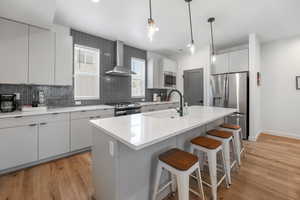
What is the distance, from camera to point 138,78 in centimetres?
457

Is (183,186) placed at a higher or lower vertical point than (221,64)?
lower

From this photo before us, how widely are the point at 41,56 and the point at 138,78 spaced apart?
8.77 feet

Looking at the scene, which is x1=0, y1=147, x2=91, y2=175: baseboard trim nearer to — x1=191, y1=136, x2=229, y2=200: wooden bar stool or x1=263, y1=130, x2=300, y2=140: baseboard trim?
x1=191, y1=136, x2=229, y2=200: wooden bar stool

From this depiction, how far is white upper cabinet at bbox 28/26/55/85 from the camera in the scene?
237 centimetres

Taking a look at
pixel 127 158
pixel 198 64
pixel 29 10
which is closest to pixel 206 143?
pixel 127 158

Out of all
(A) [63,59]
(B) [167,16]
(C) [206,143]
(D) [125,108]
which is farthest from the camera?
(D) [125,108]

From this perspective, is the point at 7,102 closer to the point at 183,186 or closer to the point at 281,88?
the point at 183,186

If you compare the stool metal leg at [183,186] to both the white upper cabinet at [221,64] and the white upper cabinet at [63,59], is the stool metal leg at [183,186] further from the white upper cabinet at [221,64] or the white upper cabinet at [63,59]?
the white upper cabinet at [221,64]

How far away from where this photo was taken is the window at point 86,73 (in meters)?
3.22

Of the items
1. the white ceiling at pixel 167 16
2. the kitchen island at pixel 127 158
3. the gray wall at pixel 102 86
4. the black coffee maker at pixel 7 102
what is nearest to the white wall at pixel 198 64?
the white ceiling at pixel 167 16

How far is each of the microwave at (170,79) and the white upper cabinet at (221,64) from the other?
1.43 meters

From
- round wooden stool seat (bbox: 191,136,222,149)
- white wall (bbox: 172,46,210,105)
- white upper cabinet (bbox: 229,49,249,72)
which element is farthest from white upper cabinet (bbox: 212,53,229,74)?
round wooden stool seat (bbox: 191,136,222,149)

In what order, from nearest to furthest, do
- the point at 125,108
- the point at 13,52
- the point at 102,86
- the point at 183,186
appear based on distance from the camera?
the point at 183,186
the point at 13,52
the point at 125,108
the point at 102,86

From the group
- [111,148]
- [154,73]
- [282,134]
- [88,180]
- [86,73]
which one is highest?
[154,73]
